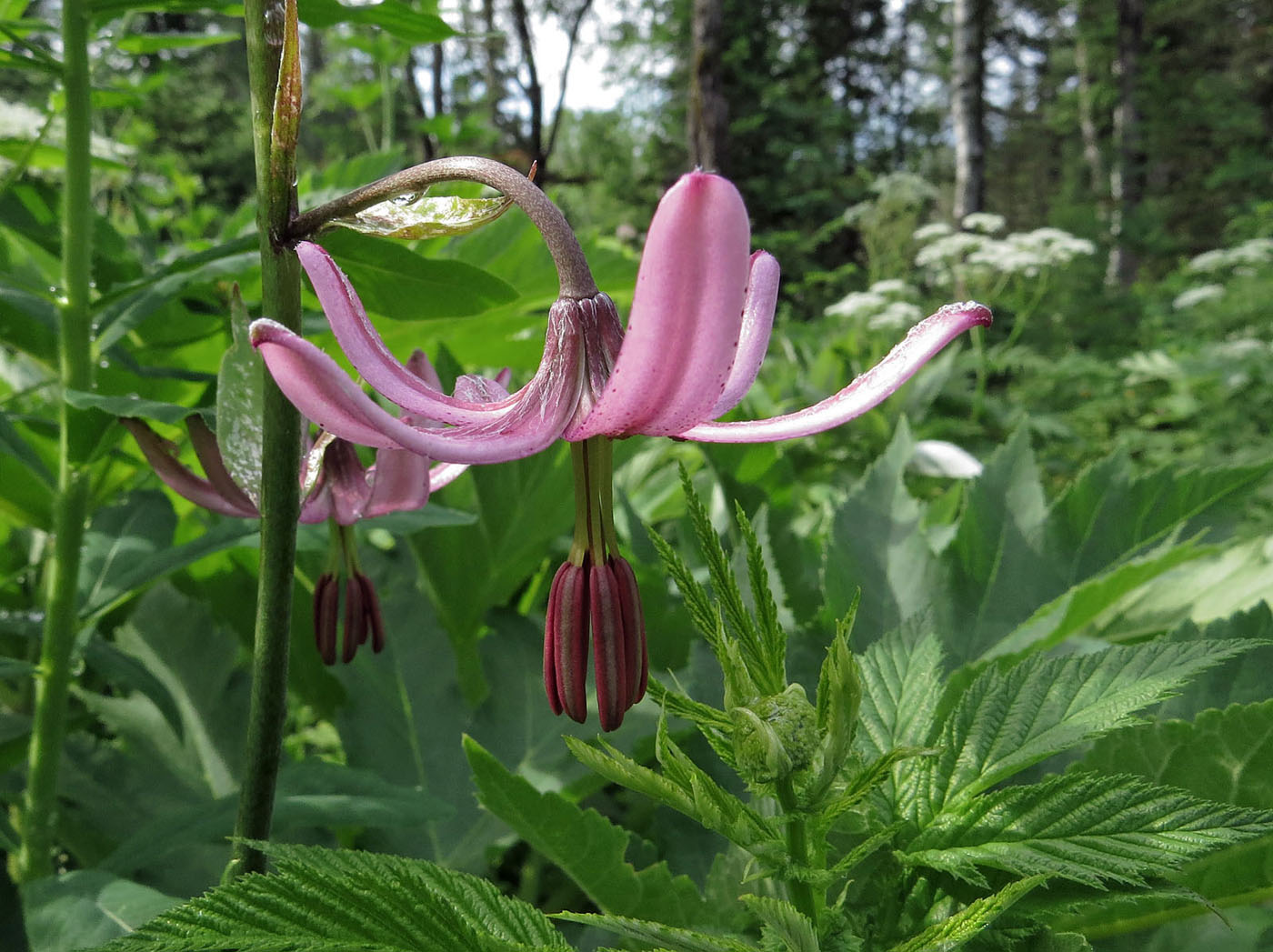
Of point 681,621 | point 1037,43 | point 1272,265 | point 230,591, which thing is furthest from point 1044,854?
point 1037,43

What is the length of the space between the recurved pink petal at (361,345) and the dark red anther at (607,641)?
5.4 inches

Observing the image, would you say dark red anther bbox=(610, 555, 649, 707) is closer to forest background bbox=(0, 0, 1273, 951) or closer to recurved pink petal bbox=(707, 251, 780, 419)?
recurved pink petal bbox=(707, 251, 780, 419)

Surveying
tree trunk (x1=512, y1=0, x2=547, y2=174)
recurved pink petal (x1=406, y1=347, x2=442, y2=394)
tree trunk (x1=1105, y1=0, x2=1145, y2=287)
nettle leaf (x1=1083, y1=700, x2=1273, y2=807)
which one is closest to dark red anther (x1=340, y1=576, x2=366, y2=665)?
recurved pink petal (x1=406, y1=347, x2=442, y2=394)

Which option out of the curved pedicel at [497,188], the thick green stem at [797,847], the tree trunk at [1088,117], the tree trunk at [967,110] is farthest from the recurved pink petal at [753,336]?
the tree trunk at [1088,117]

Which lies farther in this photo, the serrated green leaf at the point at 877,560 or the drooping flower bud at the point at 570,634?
the serrated green leaf at the point at 877,560

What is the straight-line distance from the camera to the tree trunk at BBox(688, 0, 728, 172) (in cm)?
739

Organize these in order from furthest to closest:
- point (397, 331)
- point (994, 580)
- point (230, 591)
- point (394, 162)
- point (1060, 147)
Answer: point (1060, 147)
point (394, 162)
point (397, 331)
point (230, 591)
point (994, 580)

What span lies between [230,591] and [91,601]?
44 cm

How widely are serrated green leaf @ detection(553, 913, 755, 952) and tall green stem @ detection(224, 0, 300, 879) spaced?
241mm

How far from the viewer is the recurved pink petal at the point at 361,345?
47 centimetres

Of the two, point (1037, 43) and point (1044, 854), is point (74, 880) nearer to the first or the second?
point (1044, 854)

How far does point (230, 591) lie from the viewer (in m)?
1.44

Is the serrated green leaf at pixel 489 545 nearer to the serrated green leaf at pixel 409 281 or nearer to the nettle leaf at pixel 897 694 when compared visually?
the serrated green leaf at pixel 409 281

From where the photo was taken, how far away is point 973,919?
0.44 meters
